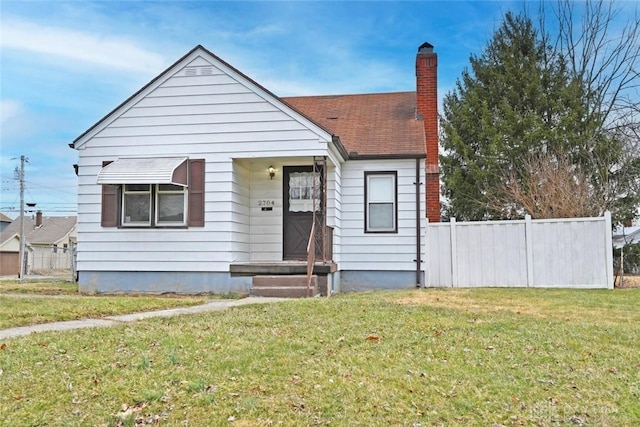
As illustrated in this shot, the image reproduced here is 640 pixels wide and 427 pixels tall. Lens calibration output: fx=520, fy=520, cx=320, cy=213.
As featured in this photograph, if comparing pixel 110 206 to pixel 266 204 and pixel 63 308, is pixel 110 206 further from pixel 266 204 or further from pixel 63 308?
pixel 63 308

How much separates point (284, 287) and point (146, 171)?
12.4 ft

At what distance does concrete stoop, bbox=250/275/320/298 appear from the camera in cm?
1007

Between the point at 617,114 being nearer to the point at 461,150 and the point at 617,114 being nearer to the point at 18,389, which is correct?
the point at 461,150

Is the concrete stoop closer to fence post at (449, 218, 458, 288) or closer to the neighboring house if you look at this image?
fence post at (449, 218, 458, 288)

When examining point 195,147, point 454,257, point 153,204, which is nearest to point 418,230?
point 454,257

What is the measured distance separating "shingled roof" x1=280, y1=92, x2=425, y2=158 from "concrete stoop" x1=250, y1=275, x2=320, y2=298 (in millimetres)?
3679

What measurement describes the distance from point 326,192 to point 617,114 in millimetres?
15558

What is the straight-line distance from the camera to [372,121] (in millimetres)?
14727

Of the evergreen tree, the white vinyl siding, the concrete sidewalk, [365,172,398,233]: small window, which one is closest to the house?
the white vinyl siding

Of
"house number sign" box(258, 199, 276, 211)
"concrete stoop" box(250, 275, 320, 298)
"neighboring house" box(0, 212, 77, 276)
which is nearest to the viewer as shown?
"concrete stoop" box(250, 275, 320, 298)

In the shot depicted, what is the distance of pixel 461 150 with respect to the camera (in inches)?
910

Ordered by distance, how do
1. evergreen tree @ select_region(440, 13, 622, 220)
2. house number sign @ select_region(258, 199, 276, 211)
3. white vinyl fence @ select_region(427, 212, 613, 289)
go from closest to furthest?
white vinyl fence @ select_region(427, 212, 613, 289)
house number sign @ select_region(258, 199, 276, 211)
evergreen tree @ select_region(440, 13, 622, 220)

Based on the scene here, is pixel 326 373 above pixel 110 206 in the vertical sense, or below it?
below

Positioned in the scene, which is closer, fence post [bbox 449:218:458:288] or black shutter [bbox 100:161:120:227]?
black shutter [bbox 100:161:120:227]
